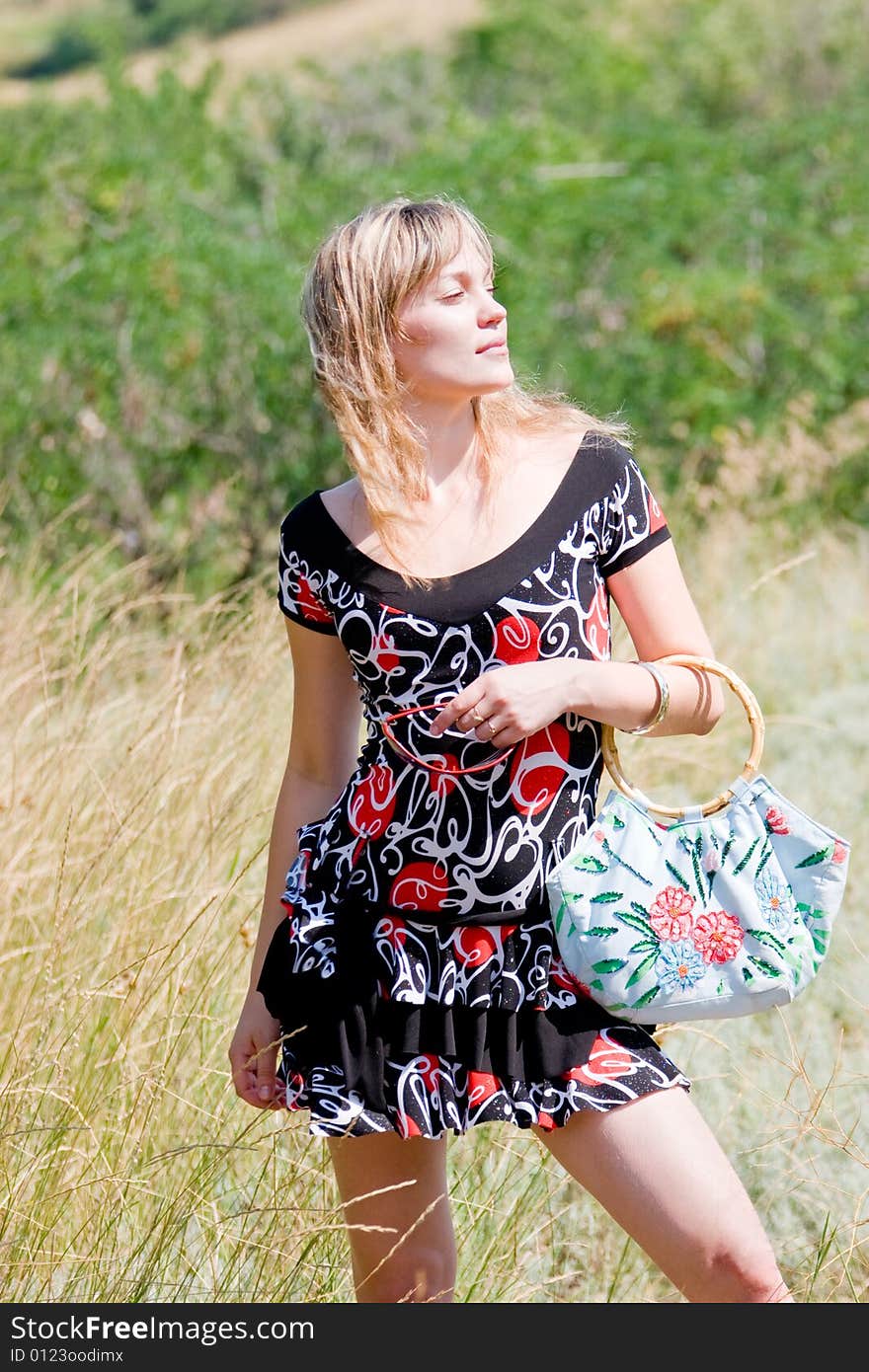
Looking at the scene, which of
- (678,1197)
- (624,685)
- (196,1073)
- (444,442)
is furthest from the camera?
(196,1073)

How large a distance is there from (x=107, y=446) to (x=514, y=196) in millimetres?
2733

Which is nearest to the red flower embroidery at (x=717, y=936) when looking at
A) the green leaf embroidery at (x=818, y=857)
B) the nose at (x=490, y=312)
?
the green leaf embroidery at (x=818, y=857)

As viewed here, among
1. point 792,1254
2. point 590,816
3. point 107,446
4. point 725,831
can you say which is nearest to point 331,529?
point 590,816

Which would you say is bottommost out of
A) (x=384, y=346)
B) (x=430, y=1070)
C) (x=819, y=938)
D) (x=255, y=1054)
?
(x=255, y=1054)

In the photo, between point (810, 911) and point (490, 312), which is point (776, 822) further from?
point (490, 312)

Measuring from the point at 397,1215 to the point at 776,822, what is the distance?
72 centimetres

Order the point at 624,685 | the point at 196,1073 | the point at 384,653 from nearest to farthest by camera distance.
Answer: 1. the point at 624,685
2. the point at 384,653
3. the point at 196,1073

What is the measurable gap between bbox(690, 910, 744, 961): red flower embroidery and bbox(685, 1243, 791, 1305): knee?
33 cm

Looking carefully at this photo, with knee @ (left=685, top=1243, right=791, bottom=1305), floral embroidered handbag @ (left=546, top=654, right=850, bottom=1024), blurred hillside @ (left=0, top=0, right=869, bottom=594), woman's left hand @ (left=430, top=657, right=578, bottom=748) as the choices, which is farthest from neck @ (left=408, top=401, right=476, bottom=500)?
blurred hillside @ (left=0, top=0, right=869, bottom=594)

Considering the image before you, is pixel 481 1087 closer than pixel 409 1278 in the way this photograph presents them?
Yes

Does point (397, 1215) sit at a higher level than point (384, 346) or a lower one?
lower

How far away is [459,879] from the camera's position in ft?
6.19

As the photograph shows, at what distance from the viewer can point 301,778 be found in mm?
2172

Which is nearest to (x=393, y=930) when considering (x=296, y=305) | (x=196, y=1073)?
(x=196, y=1073)
